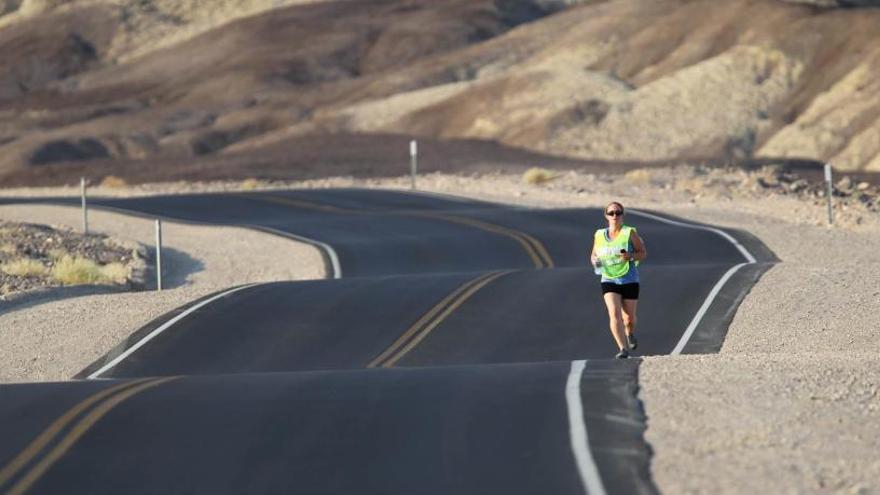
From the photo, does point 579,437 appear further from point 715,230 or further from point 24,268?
point 715,230

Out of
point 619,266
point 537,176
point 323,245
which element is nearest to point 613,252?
point 619,266

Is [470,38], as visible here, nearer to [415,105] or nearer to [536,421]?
[415,105]

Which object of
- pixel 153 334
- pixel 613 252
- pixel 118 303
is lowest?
pixel 153 334

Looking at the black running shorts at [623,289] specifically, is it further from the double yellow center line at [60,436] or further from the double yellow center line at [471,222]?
the double yellow center line at [471,222]

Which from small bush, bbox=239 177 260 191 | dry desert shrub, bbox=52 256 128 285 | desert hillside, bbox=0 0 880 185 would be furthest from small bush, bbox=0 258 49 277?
desert hillside, bbox=0 0 880 185

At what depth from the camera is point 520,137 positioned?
74500mm

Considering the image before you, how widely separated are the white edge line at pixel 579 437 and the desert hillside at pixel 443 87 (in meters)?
49.1

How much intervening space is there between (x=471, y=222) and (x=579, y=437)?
95.6 ft

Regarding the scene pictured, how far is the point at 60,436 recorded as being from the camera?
42.9 ft

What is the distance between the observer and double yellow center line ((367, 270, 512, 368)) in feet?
67.9

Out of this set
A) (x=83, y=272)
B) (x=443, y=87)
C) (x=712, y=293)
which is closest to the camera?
(x=712, y=293)

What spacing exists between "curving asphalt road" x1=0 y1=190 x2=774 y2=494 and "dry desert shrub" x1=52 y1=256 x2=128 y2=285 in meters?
4.42

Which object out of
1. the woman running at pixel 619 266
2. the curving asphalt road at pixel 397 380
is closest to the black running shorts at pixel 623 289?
the woman running at pixel 619 266

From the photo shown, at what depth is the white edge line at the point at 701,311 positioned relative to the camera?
2075 centimetres
